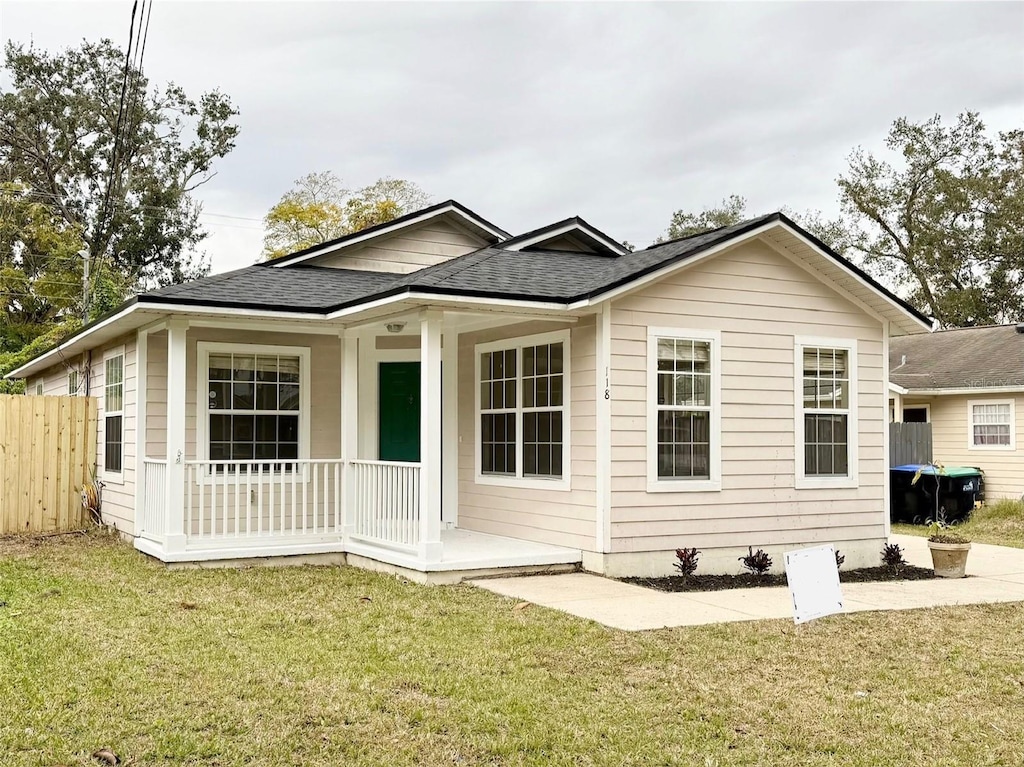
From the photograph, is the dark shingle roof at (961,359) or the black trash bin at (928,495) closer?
the black trash bin at (928,495)

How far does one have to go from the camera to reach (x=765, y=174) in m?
36.6

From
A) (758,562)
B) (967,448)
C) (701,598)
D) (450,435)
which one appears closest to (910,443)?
(967,448)

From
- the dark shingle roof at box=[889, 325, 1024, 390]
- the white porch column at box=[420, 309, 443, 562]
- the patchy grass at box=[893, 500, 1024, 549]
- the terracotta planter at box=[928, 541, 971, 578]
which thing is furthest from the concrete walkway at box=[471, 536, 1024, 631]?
the dark shingle roof at box=[889, 325, 1024, 390]

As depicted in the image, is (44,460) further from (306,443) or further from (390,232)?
(390,232)

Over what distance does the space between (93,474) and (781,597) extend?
9831mm

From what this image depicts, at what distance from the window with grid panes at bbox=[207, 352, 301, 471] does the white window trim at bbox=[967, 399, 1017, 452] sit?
14.2 meters

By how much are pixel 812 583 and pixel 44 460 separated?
436 inches

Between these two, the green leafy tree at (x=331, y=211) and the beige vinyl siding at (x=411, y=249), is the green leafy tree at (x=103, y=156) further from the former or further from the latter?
the beige vinyl siding at (x=411, y=249)

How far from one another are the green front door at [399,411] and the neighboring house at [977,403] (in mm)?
11582

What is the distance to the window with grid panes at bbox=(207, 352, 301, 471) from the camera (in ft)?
37.7

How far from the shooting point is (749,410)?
35.1ft

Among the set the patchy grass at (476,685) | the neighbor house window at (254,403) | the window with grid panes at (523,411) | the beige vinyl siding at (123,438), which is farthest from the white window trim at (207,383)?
the patchy grass at (476,685)

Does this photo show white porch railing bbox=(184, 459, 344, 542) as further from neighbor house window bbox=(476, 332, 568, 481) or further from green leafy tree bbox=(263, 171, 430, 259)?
green leafy tree bbox=(263, 171, 430, 259)

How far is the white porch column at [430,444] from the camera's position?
31.0 ft
